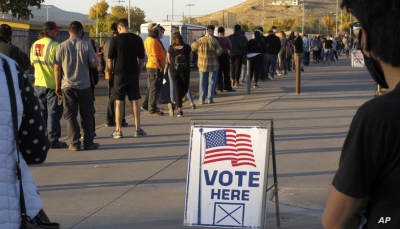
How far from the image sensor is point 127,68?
10383 mm

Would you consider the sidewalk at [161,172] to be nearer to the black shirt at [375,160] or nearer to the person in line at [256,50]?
the black shirt at [375,160]

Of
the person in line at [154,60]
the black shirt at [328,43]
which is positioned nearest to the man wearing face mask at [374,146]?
the person in line at [154,60]

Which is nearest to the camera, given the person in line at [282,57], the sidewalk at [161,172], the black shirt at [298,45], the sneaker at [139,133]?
the sidewalk at [161,172]

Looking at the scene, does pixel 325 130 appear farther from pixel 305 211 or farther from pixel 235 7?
pixel 235 7

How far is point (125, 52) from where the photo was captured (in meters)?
10.4

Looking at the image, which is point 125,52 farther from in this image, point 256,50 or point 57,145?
point 256,50

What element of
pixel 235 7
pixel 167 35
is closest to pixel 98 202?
pixel 167 35

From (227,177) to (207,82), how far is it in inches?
409

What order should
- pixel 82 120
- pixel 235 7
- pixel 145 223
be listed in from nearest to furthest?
1. pixel 145 223
2. pixel 82 120
3. pixel 235 7

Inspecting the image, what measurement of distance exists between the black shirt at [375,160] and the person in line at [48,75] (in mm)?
8042

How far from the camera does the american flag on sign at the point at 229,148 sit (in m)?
5.45

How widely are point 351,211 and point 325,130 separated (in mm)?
9437

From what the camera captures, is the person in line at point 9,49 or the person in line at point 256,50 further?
the person in line at point 256,50

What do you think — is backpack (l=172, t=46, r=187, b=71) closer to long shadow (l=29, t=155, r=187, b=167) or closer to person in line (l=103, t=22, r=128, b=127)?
person in line (l=103, t=22, r=128, b=127)
